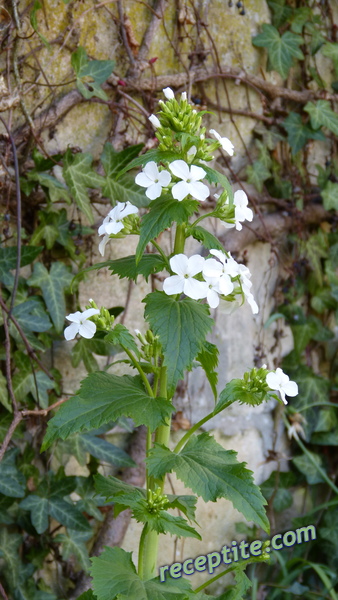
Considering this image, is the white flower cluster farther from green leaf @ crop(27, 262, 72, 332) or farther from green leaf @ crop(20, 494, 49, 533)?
green leaf @ crop(20, 494, 49, 533)

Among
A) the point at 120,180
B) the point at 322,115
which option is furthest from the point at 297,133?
the point at 120,180

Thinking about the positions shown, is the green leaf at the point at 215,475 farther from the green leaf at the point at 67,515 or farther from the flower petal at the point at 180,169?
the green leaf at the point at 67,515

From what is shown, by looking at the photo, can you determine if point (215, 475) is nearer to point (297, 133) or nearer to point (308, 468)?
point (308, 468)

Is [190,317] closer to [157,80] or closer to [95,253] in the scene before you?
[95,253]

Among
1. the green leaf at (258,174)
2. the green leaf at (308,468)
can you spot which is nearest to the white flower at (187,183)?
the green leaf at (258,174)

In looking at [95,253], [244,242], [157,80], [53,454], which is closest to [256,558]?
[53,454]
